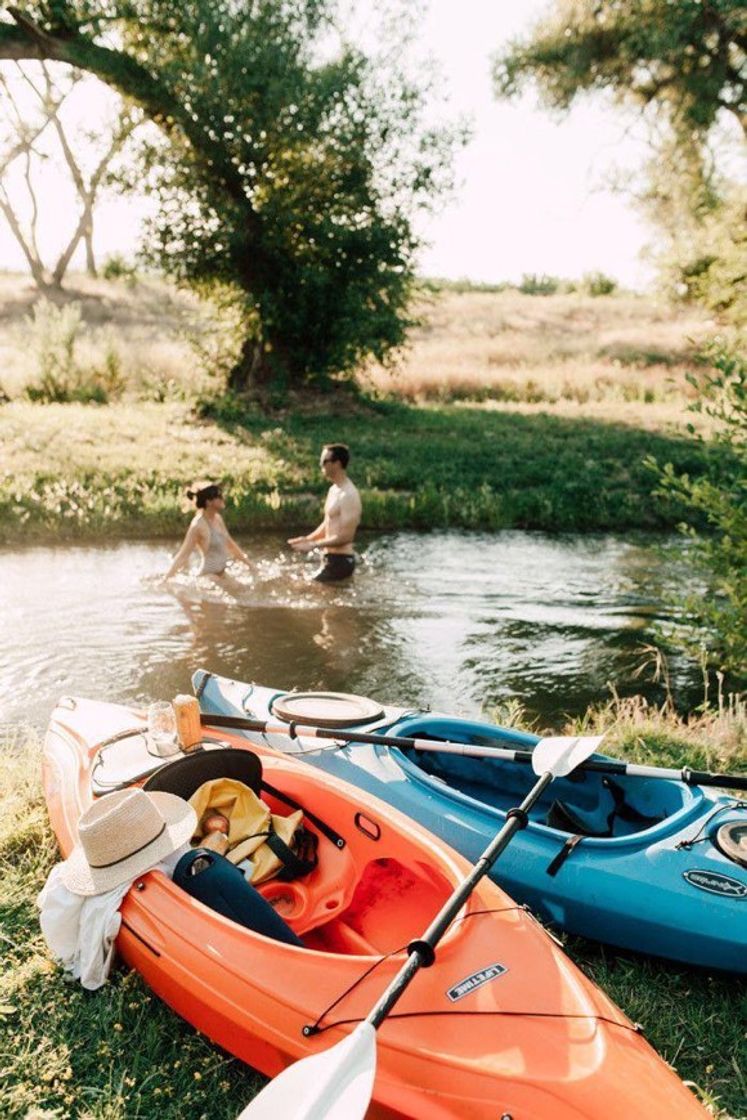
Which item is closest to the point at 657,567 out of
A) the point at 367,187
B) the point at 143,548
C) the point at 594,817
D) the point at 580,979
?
the point at 143,548

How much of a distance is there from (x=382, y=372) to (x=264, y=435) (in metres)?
6.28

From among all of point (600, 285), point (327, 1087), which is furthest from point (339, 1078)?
point (600, 285)

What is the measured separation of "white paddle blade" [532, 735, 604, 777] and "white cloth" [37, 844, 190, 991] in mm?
1471

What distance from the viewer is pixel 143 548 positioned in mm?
9836

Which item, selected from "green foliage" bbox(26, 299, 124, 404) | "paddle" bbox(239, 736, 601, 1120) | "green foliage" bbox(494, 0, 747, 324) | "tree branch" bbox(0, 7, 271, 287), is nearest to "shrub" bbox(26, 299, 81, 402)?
"green foliage" bbox(26, 299, 124, 404)

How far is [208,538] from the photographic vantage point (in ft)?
27.5

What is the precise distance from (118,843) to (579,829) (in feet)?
6.61

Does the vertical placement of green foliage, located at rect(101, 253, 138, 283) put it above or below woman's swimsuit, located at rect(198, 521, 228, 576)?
above

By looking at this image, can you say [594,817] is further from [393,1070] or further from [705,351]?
[705,351]

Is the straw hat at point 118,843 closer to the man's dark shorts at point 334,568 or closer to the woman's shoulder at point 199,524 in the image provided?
the woman's shoulder at point 199,524

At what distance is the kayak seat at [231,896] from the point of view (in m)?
3.16

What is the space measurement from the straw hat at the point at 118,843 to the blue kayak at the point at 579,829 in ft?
3.80

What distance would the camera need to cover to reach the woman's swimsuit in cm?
844

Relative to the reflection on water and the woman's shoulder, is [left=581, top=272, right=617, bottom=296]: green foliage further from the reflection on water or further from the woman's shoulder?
the woman's shoulder
